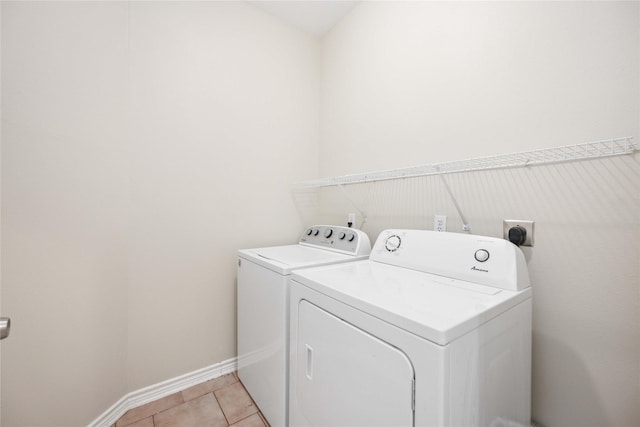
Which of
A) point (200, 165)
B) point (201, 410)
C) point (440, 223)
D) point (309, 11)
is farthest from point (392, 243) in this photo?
point (309, 11)

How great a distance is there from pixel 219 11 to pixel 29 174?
1.55 m

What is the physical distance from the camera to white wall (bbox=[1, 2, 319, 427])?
1067 millimetres

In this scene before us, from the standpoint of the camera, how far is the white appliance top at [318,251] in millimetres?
1346

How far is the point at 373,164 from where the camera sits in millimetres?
1806

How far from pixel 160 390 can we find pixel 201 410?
0.32m

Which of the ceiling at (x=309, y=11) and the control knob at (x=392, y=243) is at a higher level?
the ceiling at (x=309, y=11)

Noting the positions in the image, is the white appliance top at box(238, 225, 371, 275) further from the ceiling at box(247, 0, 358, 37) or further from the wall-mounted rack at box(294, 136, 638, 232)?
the ceiling at box(247, 0, 358, 37)

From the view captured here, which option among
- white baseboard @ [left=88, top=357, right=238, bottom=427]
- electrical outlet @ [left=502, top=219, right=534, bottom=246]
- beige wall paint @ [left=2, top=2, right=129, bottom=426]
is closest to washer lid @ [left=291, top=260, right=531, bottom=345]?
electrical outlet @ [left=502, top=219, right=534, bottom=246]

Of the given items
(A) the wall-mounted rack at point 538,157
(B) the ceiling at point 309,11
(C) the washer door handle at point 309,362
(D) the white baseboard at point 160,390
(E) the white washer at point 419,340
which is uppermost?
(B) the ceiling at point 309,11

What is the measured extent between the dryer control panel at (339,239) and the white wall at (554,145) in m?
0.36

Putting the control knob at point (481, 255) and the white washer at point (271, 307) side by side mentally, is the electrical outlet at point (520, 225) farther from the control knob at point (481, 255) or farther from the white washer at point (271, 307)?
the white washer at point (271, 307)

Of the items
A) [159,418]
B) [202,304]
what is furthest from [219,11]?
[159,418]

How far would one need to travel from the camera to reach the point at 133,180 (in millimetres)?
1494

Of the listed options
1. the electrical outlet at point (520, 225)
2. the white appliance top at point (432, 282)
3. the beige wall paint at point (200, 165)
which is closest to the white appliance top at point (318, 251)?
the white appliance top at point (432, 282)
